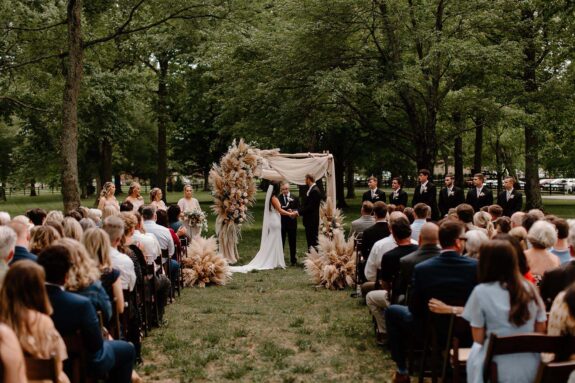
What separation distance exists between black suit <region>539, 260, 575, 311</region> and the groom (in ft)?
33.3

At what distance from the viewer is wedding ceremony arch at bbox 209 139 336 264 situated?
16.0m

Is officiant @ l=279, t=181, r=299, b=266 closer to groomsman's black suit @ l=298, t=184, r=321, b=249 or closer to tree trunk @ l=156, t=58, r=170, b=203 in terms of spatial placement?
Answer: groomsman's black suit @ l=298, t=184, r=321, b=249

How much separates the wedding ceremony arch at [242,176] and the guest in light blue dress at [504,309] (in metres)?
11.4

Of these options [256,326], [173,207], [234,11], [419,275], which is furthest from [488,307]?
[234,11]

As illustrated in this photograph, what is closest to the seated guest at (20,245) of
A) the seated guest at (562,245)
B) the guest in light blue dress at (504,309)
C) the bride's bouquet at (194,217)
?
the guest in light blue dress at (504,309)

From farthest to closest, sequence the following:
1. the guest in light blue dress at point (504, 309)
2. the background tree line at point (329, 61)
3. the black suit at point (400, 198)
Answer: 1. the background tree line at point (329, 61)
2. the black suit at point (400, 198)
3. the guest in light blue dress at point (504, 309)

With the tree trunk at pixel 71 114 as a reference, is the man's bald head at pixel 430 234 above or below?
below

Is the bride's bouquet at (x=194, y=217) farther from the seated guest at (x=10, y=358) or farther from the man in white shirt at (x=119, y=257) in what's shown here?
the seated guest at (x=10, y=358)

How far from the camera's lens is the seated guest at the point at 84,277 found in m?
4.95

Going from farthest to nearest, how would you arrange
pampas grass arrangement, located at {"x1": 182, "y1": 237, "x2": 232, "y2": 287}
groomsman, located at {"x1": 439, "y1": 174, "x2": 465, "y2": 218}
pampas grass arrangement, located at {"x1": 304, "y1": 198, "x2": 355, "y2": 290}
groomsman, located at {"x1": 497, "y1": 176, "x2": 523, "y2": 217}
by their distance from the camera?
groomsman, located at {"x1": 439, "y1": 174, "x2": 465, "y2": 218} → groomsman, located at {"x1": 497, "y1": 176, "x2": 523, "y2": 217} → pampas grass arrangement, located at {"x1": 182, "y1": 237, "x2": 232, "y2": 287} → pampas grass arrangement, located at {"x1": 304, "y1": 198, "x2": 355, "y2": 290}

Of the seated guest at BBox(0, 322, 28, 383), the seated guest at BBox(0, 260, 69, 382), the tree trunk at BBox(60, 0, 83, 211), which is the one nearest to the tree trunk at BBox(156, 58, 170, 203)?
the tree trunk at BBox(60, 0, 83, 211)

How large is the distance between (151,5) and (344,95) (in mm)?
6310

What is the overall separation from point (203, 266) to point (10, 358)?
30.8 ft

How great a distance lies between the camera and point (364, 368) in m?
7.22
